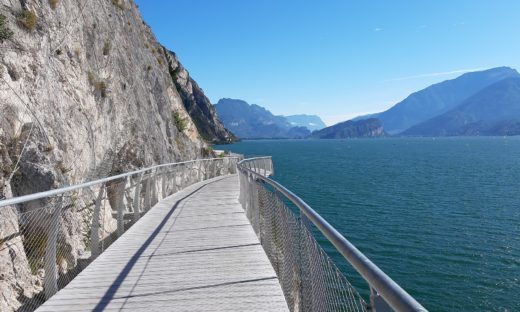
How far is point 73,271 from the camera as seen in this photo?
332 inches

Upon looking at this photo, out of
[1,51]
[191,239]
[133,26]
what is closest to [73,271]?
[191,239]

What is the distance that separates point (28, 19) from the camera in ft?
38.9

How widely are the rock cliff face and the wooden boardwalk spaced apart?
62.6 inches

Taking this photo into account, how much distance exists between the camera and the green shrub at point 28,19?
38.3 feet

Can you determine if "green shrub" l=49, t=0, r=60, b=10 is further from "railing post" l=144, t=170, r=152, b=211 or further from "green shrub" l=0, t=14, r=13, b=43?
"railing post" l=144, t=170, r=152, b=211

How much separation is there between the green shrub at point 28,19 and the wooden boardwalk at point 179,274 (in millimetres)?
7153

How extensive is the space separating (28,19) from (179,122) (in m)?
22.1

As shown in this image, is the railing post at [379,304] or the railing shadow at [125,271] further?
the railing shadow at [125,271]

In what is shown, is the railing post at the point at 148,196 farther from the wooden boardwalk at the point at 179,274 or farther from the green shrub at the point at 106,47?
the green shrub at the point at 106,47

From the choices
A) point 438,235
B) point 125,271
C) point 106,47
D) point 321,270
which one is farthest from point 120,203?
point 438,235

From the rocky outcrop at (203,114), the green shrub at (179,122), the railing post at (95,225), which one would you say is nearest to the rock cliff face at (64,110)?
the railing post at (95,225)

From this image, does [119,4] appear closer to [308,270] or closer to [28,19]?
[28,19]

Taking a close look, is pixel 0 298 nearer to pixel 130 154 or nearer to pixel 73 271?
pixel 73 271

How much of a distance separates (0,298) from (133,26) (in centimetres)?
2304
